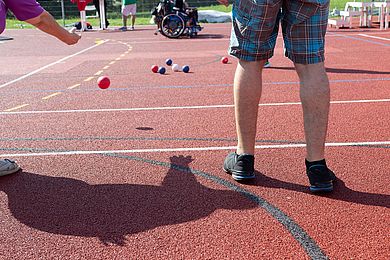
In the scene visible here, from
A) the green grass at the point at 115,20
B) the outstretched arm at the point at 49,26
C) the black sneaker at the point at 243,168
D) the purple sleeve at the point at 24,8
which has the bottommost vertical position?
the green grass at the point at 115,20

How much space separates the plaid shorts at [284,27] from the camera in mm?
3471

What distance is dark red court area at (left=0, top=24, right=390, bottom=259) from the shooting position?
2904 mm

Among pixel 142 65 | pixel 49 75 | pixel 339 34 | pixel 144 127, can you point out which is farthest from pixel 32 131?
pixel 339 34

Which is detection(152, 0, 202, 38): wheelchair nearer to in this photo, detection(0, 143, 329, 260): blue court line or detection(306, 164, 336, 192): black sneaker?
detection(0, 143, 329, 260): blue court line

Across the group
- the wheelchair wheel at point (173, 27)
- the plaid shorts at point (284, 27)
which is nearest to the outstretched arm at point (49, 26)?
the plaid shorts at point (284, 27)

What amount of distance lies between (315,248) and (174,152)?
1.97m

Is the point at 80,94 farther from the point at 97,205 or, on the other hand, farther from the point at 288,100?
the point at 97,205

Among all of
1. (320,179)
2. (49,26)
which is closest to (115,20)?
(49,26)

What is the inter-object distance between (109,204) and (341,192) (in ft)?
4.72

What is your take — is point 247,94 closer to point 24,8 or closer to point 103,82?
point 24,8

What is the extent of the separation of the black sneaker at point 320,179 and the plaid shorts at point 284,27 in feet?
2.21

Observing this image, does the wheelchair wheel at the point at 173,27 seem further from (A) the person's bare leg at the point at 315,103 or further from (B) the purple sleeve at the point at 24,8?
(A) the person's bare leg at the point at 315,103

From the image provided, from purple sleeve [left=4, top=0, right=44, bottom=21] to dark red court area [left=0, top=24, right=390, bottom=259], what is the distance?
3.64ft

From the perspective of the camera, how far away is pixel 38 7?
3924 millimetres
